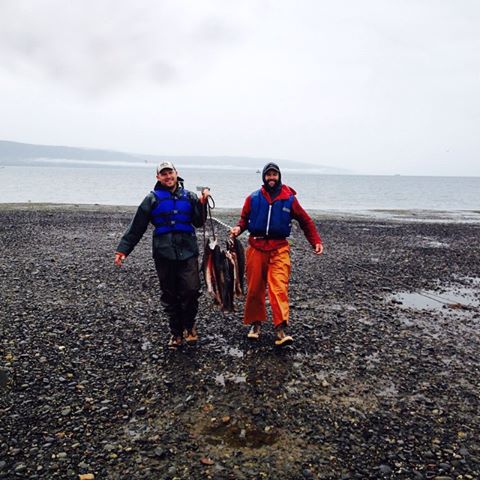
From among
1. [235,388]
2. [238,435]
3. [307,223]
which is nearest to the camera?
[238,435]

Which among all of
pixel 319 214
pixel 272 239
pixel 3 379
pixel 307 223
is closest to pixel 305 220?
pixel 307 223

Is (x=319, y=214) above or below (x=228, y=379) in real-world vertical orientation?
above

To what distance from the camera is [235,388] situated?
5.59m

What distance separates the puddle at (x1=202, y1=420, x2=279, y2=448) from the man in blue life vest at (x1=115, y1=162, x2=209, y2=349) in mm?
2197

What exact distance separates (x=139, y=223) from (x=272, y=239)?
199 centimetres

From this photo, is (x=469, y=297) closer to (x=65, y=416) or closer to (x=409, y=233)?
(x=65, y=416)

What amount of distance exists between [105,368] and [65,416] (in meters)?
1.26

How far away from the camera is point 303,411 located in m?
5.10

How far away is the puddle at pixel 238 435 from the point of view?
14.7ft

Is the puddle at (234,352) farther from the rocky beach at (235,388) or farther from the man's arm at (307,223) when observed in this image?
the man's arm at (307,223)

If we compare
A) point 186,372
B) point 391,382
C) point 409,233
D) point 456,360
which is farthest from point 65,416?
point 409,233

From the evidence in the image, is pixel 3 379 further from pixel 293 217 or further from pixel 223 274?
pixel 293 217

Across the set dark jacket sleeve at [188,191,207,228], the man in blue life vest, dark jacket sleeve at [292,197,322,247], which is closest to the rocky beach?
the man in blue life vest

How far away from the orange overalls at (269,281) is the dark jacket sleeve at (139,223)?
1.64 m
